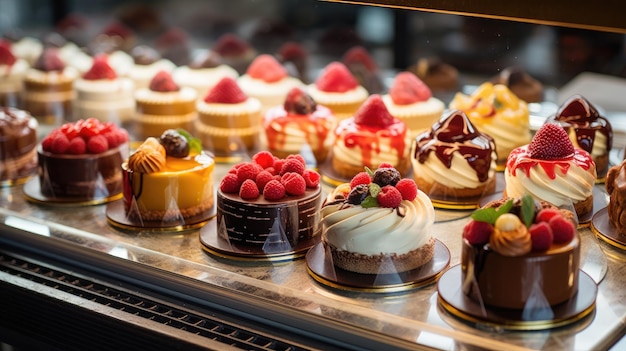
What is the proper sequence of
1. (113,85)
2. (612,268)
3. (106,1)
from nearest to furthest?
(612,268), (113,85), (106,1)

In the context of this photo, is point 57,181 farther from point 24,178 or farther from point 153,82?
point 153,82

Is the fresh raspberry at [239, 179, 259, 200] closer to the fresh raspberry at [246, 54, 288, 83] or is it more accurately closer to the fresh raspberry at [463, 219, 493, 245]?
the fresh raspberry at [463, 219, 493, 245]

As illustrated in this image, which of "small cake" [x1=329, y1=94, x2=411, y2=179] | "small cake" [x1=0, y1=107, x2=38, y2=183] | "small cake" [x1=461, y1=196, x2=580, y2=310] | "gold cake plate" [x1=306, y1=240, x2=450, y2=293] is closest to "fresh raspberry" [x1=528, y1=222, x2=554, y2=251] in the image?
"small cake" [x1=461, y1=196, x2=580, y2=310]

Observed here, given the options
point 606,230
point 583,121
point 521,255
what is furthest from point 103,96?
point 521,255

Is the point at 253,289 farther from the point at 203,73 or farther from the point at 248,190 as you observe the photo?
the point at 203,73

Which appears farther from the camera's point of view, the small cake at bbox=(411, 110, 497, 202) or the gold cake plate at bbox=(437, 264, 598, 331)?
the small cake at bbox=(411, 110, 497, 202)

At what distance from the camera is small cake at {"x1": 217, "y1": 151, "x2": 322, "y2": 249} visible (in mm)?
3047

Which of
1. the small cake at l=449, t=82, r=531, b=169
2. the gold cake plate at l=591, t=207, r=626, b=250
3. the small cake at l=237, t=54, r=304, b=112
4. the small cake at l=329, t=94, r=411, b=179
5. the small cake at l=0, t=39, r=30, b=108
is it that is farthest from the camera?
the small cake at l=0, t=39, r=30, b=108

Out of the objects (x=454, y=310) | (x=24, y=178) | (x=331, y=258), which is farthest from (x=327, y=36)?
(x=454, y=310)

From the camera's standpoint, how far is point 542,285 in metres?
2.54

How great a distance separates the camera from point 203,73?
480cm

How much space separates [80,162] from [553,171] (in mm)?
1763

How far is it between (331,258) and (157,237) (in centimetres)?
69

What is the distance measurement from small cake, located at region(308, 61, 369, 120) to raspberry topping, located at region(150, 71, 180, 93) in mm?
661
